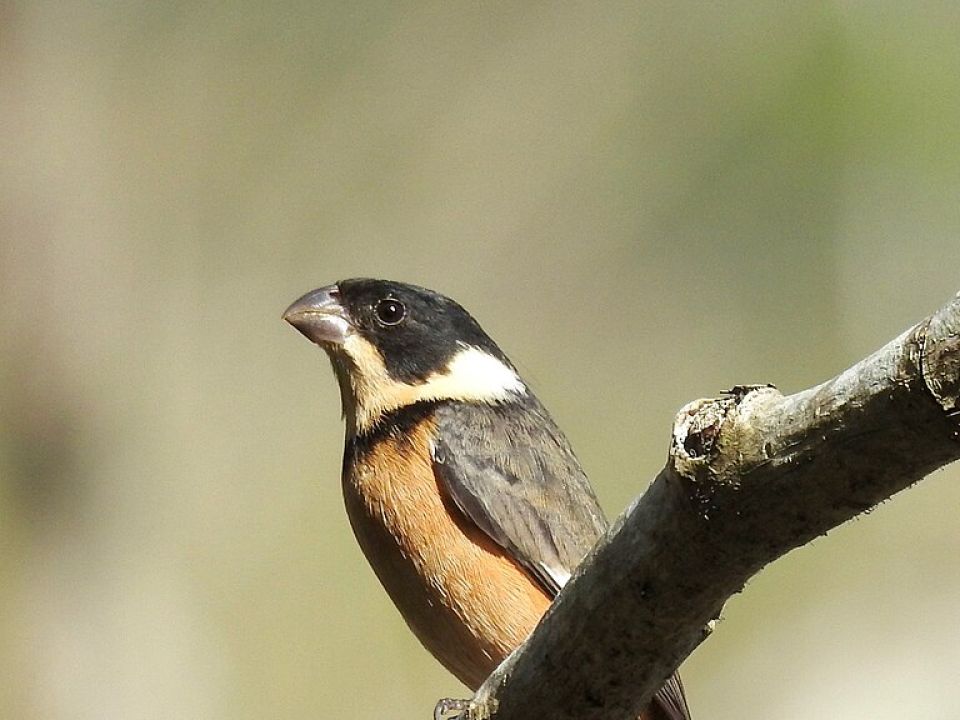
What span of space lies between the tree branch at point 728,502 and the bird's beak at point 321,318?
6.45ft

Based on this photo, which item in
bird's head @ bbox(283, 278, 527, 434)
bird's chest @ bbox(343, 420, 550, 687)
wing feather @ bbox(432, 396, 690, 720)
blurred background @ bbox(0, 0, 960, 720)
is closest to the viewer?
bird's chest @ bbox(343, 420, 550, 687)

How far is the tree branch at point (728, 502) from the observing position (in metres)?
1.78

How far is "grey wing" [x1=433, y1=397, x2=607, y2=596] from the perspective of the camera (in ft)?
12.2

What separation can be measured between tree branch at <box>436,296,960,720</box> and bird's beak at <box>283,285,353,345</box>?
1.97m

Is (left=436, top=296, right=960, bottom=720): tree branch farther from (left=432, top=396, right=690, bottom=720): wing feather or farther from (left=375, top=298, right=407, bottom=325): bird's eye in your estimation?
(left=375, top=298, right=407, bottom=325): bird's eye

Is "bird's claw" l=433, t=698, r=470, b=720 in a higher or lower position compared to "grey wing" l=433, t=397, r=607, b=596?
lower

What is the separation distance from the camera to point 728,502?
2.01 metres

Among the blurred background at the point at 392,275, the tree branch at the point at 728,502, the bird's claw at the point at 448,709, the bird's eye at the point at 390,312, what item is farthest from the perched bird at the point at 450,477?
the blurred background at the point at 392,275

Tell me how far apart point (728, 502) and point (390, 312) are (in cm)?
244

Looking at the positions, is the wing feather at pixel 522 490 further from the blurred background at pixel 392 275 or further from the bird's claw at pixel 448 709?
the blurred background at pixel 392 275

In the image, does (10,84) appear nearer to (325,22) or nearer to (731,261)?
(325,22)

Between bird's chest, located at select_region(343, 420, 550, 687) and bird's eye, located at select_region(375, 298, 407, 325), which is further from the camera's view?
bird's eye, located at select_region(375, 298, 407, 325)

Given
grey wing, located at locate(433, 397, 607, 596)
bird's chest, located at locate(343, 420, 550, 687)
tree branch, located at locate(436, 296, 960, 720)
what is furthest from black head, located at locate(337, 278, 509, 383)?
tree branch, located at locate(436, 296, 960, 720)

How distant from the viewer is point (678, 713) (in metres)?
3.45
